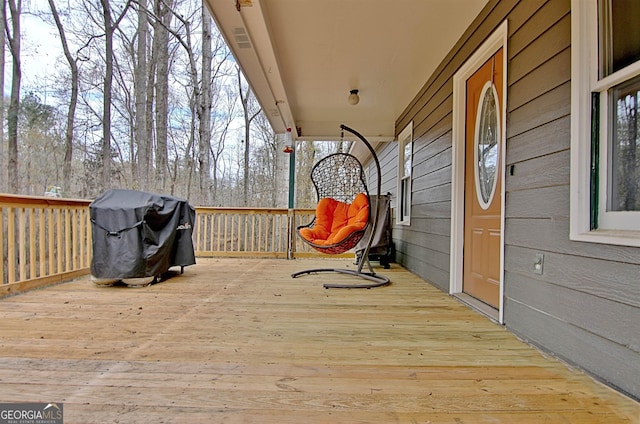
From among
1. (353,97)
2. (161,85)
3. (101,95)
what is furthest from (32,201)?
(101,95)

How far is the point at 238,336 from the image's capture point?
5.95ft

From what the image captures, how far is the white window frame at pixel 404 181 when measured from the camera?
173 inches

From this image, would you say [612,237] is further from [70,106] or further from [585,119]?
[70,106]

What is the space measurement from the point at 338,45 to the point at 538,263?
101 inches

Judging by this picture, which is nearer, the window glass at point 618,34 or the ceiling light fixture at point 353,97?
the window glass at point 618,34

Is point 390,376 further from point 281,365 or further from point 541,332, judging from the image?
point 541,332

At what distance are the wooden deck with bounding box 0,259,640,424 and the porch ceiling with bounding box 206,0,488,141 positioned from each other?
2.30 m

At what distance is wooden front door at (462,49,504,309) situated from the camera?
228cm

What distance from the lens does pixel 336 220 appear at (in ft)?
12.9

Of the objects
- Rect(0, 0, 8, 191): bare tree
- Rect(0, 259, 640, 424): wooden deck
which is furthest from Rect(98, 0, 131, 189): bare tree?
Rect(0, 259, 640, 424): wooden deck

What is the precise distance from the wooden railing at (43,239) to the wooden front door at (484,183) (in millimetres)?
3788

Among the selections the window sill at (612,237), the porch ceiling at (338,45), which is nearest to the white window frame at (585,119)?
the window sill at (612,237)

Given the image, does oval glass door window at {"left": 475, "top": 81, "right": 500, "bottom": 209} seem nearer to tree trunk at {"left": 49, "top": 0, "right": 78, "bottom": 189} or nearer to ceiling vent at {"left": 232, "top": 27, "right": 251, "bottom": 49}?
ceiling vent at {"left": 232, "top": 27, "right": 251, "bottom": 49}

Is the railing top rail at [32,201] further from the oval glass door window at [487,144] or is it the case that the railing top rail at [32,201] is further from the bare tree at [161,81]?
the oval glass door window at [487,144]
